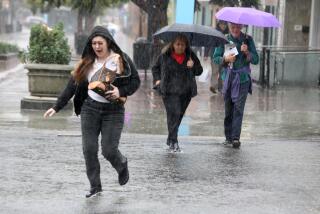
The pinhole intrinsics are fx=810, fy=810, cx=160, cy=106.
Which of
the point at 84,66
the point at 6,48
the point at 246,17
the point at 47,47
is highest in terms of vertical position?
the point at 246,17

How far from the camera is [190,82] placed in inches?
396

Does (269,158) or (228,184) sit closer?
(228,184)

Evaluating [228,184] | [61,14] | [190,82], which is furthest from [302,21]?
[61,14]

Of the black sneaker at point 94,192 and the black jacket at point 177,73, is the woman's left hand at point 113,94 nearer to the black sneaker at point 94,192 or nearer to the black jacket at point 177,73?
the black sneaker at point 94,192

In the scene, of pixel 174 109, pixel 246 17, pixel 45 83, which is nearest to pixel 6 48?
pixel 45 83

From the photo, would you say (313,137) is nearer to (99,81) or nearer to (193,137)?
(193,137)

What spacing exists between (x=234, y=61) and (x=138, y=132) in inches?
84.0

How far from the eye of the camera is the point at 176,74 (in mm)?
10016

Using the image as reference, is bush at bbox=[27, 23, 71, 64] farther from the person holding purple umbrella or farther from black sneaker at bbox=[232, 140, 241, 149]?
black sneaker at bbox=[232, 140, 241, 149]

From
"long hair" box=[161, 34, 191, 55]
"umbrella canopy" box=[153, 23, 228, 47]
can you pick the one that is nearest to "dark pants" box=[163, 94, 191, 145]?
"long hair" box=[161, 34, 191, 55]

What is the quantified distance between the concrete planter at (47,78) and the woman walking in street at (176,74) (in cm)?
444

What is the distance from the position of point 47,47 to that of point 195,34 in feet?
15.6

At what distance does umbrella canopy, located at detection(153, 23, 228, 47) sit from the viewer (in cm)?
1001

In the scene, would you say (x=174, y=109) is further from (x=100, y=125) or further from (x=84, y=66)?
(x=84, y=66)
